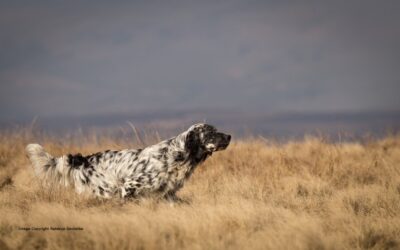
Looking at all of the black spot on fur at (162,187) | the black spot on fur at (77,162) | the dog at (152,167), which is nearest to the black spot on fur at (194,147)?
the dog at (152,167)

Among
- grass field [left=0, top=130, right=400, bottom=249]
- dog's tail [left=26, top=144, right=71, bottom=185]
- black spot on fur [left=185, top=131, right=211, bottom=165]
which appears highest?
black spot on fur [left=185, top=131, right=211, bottom=165]

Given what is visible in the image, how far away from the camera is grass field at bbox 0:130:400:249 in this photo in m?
Answer: 6.99

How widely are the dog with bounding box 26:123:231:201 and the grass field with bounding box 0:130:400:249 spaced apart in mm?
318

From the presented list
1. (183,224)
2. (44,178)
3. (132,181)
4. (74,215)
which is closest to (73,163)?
(44,178)

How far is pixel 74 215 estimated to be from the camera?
315 inches

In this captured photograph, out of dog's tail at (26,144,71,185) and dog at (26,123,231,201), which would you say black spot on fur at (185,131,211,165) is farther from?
dog's tail at (26,144,71,185)

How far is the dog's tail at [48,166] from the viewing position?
417 inches

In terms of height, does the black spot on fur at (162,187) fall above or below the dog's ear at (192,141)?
below

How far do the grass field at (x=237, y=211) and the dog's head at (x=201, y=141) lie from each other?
2.54ft

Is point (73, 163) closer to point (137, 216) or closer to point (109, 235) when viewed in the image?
point (137, 216)

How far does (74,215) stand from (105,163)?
92.7 inches

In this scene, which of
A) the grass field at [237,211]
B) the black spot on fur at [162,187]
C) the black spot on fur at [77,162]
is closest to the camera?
the grass field at [237,211]

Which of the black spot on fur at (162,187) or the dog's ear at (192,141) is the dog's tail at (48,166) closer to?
the black spot on fur at (162,187)

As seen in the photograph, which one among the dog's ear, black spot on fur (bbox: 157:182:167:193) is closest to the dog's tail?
black spot on fur (bbox: 157:182:167:193)
